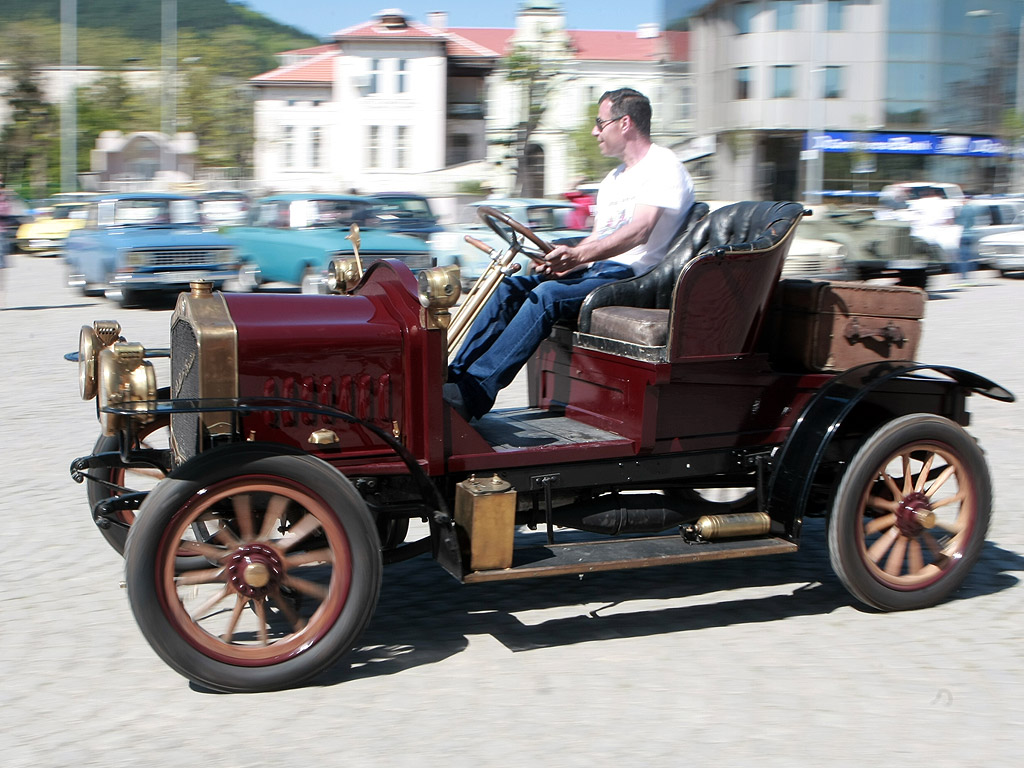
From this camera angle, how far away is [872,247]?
16.7 metres

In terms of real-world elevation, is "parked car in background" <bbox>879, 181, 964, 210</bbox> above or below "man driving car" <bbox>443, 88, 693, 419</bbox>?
above

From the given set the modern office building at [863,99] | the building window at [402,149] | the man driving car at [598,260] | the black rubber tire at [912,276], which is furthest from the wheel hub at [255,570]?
the building window at [402,149]

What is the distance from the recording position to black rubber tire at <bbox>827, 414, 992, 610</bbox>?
4371 millimetres

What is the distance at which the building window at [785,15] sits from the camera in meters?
43.4

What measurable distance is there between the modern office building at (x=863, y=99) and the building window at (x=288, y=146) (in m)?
24.7

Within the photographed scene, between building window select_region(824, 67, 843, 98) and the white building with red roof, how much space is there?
8.85 m

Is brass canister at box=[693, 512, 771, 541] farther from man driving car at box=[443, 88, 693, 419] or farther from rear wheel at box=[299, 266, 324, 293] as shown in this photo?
rear wheel at box=[299, 266, 324, 293]

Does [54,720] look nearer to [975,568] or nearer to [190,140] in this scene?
[975,568]

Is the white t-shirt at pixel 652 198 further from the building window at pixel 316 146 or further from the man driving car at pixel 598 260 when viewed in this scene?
the building window at pixel 316 146

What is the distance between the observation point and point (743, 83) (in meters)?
44.1

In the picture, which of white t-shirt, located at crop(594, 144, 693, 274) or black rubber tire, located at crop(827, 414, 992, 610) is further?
white t-shirt, located at crop(594, 144, 693, 274)

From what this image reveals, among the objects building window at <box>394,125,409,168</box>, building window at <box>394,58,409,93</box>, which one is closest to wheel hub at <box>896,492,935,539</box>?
building window at <box>394,125,409,168</box>

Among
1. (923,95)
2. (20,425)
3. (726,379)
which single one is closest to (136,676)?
(726,379)

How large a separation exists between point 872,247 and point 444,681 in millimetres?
14342
